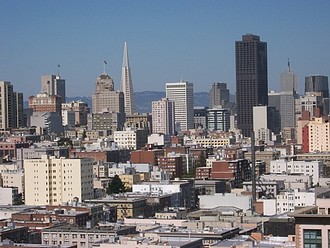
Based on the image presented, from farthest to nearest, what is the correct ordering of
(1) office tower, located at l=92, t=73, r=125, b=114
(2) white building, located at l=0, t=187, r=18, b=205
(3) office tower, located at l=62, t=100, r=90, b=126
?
(1) office tower, located at l=92, t=73, r=125, b=114
(3) office tower, located at l=62, t=100, r=90, b=126
(2) white building, located at l=0, t=187, r=18, b=205

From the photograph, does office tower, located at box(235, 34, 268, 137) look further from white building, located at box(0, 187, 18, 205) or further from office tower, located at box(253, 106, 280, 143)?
white building, located at box(0, 187, 18, 205)

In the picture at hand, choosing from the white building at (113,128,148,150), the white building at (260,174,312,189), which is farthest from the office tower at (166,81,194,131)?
the white building at (260,174,312,189)

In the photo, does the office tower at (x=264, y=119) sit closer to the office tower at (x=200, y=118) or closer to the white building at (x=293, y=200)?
the office tower at (x=200, y=118)

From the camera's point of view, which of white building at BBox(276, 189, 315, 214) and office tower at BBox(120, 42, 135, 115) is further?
office tower at BBox(120, 42, 135, 115)

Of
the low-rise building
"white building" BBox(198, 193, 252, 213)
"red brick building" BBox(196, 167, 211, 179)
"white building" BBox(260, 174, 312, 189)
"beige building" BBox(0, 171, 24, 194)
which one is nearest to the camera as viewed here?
the low-rise building

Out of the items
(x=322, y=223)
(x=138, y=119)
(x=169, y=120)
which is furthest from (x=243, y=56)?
(x=322, y=223)

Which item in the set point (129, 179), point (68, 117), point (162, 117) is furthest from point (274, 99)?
point (129, 179)

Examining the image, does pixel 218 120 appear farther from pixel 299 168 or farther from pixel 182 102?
pixel 299 168

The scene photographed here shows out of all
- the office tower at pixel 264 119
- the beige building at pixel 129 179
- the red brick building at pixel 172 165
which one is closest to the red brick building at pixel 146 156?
the red brick building at pixel 172 165
